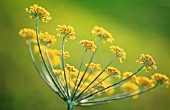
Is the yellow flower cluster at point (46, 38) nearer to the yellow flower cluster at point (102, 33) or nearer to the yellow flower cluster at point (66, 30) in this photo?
the yellow flower cluster at point (66, 30)

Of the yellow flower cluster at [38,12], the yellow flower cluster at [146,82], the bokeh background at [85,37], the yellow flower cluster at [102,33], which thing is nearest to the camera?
the yellow flower cluster at [38,12]

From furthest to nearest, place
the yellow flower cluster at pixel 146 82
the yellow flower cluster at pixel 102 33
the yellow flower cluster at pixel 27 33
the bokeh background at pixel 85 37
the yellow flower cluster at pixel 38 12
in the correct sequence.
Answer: the bokeh background at pixel 85 37
the yellow flower cluster at pixel 146 82
the yellow flower cluster at pixel 27 33
the yellow flower cluster at pixel 102 33
the yellow flower cluster at pixel 38 12

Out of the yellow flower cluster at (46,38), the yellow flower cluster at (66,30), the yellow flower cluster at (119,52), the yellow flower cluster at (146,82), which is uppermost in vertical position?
the yellow flower cluster at (66,30)

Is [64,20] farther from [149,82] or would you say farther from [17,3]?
[149,82]

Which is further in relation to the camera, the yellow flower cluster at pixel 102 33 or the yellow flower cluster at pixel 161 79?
the yellow flower cluster at pixel 161 79

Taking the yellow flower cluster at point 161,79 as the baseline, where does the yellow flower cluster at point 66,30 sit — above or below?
above

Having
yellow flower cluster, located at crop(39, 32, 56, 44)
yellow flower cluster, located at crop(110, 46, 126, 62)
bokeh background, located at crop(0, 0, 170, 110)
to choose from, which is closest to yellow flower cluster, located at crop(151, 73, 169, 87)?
yellow flower cluster, located at crop(110, 46, 126, 62)

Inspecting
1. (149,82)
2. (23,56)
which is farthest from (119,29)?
(149,82)

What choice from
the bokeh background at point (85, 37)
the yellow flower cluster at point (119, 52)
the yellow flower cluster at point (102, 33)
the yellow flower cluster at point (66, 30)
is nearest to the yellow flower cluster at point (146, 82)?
the yellow flower cluster at point (119, 52)

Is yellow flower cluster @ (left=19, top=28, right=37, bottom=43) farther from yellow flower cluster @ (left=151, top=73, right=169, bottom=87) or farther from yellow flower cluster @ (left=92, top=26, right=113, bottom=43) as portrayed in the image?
yellow flower cluster @ (left=151, top=73, right=169, bottom=87)
